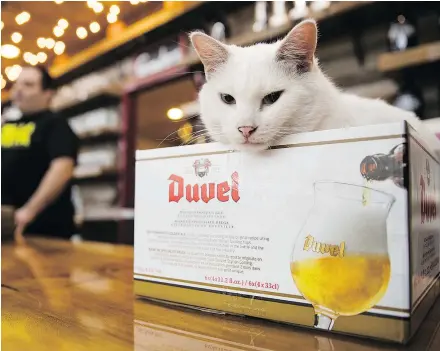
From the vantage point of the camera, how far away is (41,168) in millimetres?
2586

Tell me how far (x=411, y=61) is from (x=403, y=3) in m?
0.37

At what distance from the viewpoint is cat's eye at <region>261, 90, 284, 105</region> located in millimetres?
647

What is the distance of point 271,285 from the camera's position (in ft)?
1.77

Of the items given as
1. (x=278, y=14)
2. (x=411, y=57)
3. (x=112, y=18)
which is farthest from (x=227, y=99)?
(x=112, y=18)

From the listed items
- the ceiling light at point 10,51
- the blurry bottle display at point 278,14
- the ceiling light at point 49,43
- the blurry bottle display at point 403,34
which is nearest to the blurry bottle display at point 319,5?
the blurry bottle display at point 278,14

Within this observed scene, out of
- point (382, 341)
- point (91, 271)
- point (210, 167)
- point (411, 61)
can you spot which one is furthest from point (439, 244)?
point (411, 61)

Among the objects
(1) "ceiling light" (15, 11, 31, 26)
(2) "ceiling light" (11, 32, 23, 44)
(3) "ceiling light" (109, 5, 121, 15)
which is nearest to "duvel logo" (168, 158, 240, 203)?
(3) "ceiling light" (109, 5, 121, 15)

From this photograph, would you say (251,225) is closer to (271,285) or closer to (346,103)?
(271,285)

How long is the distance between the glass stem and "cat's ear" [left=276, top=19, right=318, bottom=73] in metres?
0.39

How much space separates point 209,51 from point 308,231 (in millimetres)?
368

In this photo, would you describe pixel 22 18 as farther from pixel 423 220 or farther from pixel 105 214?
pixel 423 220

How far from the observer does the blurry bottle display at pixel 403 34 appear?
1.90m

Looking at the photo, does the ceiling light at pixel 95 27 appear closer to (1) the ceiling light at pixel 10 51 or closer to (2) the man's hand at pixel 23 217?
(1) the ceiling light at pixel 10 51

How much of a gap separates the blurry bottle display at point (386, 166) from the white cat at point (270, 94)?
149mm
